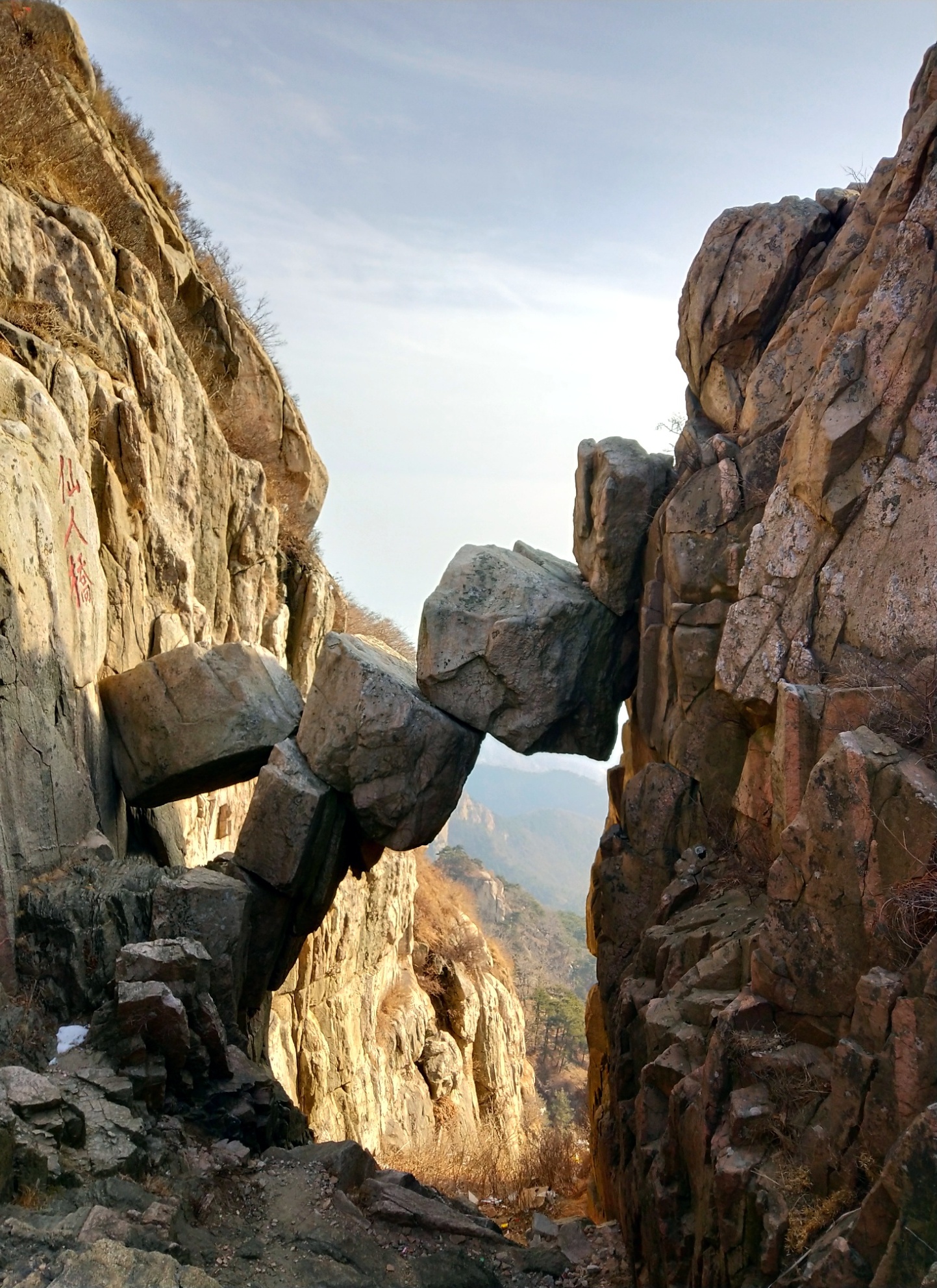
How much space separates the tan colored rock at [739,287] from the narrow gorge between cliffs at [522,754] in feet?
0.17

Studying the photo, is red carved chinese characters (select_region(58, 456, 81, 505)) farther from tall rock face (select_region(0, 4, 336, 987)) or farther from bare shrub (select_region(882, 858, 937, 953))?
bare shrub (select_region(882, 858, 937, 953))

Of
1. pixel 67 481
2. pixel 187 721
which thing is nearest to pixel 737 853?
pixel 187 721

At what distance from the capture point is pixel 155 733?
40.8 feet

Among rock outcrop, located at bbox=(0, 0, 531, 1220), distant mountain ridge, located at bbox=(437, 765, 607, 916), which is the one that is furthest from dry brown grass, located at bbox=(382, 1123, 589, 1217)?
distant mountain ridge, located at bbox=(437, 765, 607, 916)

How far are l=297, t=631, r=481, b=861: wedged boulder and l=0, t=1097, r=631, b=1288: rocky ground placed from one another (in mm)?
4139

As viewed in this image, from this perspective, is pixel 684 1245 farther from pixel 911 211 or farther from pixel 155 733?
pixel 911 211

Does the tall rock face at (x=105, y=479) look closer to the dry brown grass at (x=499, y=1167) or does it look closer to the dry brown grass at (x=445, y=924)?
the dry brown grass at (x=499, y=1167)

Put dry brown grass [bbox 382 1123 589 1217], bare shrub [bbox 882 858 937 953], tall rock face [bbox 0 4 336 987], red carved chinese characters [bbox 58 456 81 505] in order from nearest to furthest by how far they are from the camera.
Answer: bare shrub [bbox 882 858 937 953] → tall rock face [bbox 0 4 336 987] → red carved chinese characters [bbox 58 456 81 505] → dry brown grass [bbox 382 1123 589 1217]

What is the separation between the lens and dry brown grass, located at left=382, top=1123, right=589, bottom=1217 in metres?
14.9

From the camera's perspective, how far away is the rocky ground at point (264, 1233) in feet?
18.9

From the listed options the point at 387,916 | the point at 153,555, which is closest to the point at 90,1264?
the point at 153,555

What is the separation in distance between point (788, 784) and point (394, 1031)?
59.3ft

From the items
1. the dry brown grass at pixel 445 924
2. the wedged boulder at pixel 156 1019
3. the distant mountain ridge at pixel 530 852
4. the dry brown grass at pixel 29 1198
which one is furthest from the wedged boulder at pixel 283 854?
the distant mountain ridge at pixel 530 852

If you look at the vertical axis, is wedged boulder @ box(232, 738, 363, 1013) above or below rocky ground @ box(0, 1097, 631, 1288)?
above
